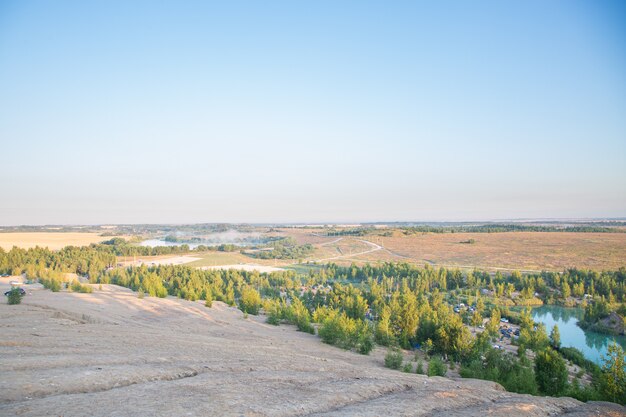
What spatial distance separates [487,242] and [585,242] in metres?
33.4

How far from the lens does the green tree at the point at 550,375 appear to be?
29391mm

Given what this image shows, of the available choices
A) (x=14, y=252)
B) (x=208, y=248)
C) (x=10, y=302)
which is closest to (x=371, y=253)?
(x=208, y=248)

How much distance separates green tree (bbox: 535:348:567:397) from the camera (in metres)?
29.4

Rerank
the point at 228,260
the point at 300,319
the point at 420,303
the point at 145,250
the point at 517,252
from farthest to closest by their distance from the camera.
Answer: the point at 145,250 < the point at 228,260 < the point at 517,252 < the point at 420,303 < the point at 300,319

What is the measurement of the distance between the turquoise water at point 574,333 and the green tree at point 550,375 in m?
19.1

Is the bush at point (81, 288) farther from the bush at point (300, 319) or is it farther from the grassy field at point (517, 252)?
the grassy field at point (517, 252)

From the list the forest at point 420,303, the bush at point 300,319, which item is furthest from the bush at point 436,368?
the bush at point 300,319

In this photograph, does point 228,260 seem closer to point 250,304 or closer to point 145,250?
point 145,250

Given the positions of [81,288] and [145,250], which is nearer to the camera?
[81,288]

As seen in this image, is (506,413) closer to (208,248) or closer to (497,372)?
(497,372)

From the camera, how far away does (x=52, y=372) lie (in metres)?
13.4

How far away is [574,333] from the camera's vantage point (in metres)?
59.5

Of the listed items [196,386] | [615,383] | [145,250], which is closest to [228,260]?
[145,250]

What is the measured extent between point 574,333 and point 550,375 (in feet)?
122
